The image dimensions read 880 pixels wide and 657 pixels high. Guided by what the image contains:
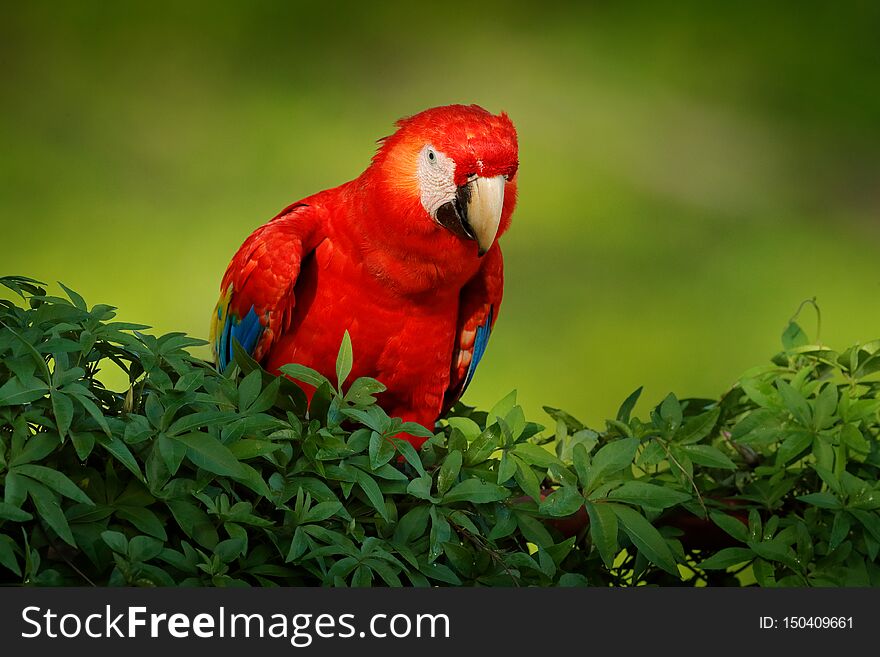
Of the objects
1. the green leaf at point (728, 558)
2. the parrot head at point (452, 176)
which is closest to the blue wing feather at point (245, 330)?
the parrot head at point (452, 176)

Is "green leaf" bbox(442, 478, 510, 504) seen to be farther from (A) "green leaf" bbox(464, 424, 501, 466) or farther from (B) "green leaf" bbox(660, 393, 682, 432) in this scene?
(B) "green leaf" bbox(660, 393, 682, 432)

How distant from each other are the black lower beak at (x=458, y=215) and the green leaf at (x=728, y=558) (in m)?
0.37

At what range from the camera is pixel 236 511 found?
584 millimetres

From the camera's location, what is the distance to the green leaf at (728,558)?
0.73m

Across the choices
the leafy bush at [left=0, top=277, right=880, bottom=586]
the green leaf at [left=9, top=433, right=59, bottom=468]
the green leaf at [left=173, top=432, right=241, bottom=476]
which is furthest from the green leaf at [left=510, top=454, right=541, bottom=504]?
the green leaf at [left=9, top=433, right=59, bottom=468]

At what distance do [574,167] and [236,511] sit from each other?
1.38m

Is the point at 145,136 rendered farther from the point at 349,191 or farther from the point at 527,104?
the point at 349,191

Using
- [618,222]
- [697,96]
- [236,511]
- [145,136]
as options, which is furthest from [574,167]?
[236,511]

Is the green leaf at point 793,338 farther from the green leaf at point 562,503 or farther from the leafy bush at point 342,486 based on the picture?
the green leaf at point 562,503

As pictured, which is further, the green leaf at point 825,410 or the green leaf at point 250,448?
the green leaf at point 825,410

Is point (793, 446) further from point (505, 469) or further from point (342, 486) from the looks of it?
point (342, 486)

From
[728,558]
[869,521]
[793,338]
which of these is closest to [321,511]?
[728,558]

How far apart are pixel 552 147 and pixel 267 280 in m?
1.01

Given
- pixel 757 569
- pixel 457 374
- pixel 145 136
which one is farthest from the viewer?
pixel 145 136
